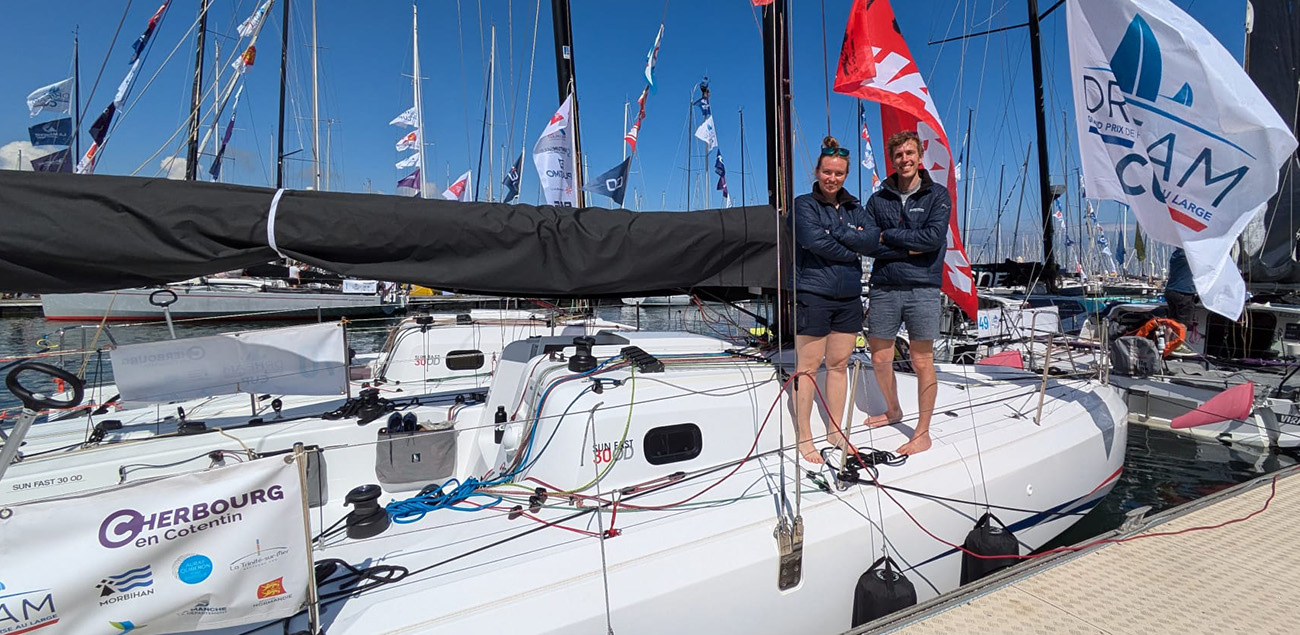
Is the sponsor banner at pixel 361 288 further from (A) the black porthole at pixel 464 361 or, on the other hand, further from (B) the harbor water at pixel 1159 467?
(A) the black porthole at pixel 464 361

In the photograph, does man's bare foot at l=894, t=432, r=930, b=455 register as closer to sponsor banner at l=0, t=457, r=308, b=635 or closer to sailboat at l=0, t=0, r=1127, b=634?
sailboat at l=0, t=0, r=1127, b=634

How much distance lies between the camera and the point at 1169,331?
Answer: 871 cm

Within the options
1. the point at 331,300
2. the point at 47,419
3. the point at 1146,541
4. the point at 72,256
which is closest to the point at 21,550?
the point at 72,256

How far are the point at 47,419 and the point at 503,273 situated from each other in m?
4.35

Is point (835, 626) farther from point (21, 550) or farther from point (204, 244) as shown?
point (204, 244)

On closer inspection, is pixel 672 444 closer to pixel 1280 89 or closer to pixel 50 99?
pixel 1280 89

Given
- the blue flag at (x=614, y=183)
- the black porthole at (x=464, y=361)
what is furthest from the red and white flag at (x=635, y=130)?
the black porthole at (x=464, y=361)

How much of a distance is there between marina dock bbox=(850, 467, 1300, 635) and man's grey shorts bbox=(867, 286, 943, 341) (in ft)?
4.24

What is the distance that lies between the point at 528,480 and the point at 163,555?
1.67 metres

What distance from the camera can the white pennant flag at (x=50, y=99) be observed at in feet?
32.6

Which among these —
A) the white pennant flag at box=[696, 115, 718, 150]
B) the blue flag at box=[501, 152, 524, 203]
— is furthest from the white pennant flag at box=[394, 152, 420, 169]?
the white pennant flag at box=[696, 115, 718, 150]

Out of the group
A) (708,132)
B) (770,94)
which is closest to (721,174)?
(708,132)

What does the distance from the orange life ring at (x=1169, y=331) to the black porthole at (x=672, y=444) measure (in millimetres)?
9083

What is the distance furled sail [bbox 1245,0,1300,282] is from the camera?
27.2 ft
